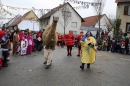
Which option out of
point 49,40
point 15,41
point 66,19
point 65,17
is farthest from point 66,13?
point 49,40

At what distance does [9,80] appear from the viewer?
668 cm

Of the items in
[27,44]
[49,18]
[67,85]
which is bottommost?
[67,85]

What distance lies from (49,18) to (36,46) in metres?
30.1

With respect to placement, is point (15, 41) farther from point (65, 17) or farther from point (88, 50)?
point (65, 17)

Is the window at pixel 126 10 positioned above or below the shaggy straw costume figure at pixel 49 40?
above

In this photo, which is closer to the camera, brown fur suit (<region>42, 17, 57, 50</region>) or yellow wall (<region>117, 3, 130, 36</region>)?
brown fur suit (<region>42, 17, 57, 50</region>)

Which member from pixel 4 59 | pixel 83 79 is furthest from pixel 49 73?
pixel 4 59

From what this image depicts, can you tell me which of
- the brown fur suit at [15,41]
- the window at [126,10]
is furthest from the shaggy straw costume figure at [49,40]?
the window at [126,10]

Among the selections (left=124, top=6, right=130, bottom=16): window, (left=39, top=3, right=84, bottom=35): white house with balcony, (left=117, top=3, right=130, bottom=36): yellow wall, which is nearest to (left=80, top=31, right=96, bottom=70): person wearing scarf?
(left=117, top=3, right=130, bottom=36): yellow wall

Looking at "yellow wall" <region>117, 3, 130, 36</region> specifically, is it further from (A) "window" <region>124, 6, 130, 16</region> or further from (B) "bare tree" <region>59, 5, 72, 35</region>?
(B) "bare tree" <region>59, 5, 72, 35</region>

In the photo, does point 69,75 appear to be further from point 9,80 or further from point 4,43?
point 4,43

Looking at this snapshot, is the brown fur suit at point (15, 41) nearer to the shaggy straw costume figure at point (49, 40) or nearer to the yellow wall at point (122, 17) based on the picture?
the shaggy straw costume figure at point (49, 40)

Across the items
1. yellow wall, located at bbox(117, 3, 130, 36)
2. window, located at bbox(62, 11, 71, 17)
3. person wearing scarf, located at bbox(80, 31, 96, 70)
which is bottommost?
person wearing scarf, located at bbox(80, 31, 96, 70)

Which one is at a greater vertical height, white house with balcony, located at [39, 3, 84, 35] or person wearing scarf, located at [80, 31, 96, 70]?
white house with balcony, located at [39, 3, 84, 35]
